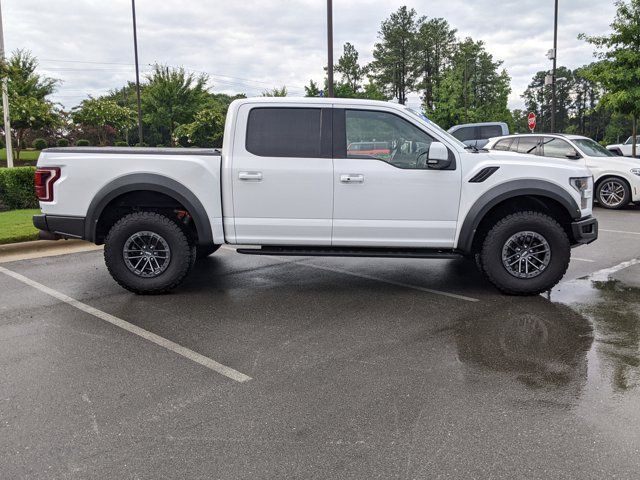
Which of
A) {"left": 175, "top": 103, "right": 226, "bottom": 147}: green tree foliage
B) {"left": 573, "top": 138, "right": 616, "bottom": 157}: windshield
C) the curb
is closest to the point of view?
the curb

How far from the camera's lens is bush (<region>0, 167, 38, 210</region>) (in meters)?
11.7

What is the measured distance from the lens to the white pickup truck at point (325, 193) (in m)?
5.88

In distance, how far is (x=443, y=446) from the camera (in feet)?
10.1

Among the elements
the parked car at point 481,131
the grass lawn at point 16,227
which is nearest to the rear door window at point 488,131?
the parked car at point 481,131

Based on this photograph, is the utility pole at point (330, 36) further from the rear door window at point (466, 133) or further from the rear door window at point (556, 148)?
the rear door window at point (466, 133)

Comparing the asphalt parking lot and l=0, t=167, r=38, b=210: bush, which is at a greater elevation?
l=0, t=167, r=38, b=210: bush

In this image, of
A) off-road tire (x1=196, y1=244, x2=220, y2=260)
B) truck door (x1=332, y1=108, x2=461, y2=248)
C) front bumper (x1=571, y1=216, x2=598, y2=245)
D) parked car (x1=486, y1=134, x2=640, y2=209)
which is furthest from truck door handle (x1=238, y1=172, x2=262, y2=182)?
parked car (x1=486, y1=134, x2=640, y2=209)

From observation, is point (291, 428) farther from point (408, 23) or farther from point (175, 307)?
point (408, 23)

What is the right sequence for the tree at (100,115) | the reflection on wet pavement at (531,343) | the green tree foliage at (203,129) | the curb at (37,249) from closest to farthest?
1. the reflection on wet pavement at (531,343)
2. the curb at (37,249)
3. the green tree foliage at (203,129)
4. the tree at (100,115)

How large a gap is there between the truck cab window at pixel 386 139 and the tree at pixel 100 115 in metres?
41.1

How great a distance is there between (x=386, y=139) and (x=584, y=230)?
2.27 meters

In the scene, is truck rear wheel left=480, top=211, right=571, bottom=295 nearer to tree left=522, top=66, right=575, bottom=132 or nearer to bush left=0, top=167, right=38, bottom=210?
bush left=0, top=167, right=38, bottom=210

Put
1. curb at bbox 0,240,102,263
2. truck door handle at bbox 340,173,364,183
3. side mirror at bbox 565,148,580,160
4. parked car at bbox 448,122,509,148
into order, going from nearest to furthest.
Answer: truck door handle at bbox 340,173,364,183 → curb at bbox 0,240,102,263 → side mirror at bbox 565,148,580,160 → parked car at bbox 448,122,509,148

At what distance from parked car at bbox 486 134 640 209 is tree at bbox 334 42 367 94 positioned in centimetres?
5264
